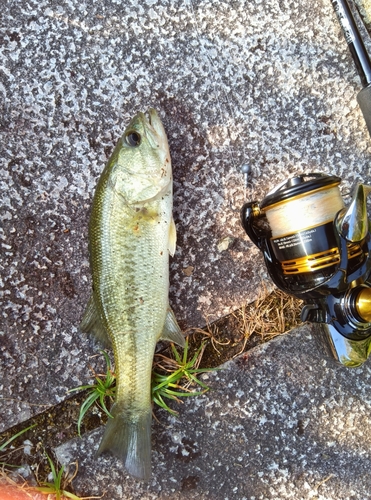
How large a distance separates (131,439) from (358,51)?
1.89 meters

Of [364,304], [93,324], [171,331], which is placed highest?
[93,324]

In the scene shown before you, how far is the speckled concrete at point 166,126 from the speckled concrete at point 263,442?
1.18 ft

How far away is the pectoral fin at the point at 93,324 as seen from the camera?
201cm

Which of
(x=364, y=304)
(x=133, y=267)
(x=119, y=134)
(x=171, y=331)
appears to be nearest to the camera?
(x=364, y=304)

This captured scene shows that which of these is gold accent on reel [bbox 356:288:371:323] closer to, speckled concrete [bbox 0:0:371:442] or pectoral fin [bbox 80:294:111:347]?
speckled concrete [bbox 0:0:371:442]

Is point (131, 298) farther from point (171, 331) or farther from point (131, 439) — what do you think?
point (131, 439)

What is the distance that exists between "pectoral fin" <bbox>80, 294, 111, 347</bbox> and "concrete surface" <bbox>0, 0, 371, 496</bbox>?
0.15m

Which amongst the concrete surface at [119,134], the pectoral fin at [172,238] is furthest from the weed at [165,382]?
the pectoral fin at [172,238]

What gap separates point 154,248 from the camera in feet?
6.33

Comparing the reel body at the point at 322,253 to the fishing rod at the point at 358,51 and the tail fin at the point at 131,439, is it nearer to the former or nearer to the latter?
the fishing rod at the point at 358,51

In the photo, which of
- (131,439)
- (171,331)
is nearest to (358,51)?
(171,331)

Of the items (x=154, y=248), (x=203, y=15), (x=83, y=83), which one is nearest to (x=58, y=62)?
(x=83, y=83)

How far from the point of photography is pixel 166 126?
85.8 inches

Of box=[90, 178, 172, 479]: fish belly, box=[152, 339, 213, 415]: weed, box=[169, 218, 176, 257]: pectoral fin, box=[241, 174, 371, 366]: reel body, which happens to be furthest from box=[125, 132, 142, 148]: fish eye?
box=[152, 339, 213, 415]: weed
